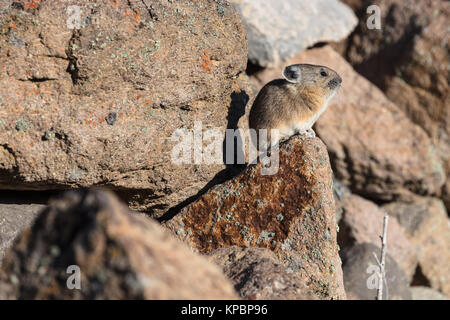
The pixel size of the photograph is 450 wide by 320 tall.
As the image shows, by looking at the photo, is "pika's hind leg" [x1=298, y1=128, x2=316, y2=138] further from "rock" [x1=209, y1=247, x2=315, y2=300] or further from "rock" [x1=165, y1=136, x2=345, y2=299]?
"rock" [x1=209, y1=247, x2=315, y2=300]

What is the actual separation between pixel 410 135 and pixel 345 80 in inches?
54.8

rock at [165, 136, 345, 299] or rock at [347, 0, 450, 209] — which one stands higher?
rock at [347, 0, 450, 209]

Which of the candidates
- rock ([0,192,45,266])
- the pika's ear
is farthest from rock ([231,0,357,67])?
rock ([0,192,45,266])

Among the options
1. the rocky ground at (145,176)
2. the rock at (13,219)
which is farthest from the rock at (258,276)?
the rock at (13,219)

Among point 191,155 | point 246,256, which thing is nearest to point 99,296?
point 246,256

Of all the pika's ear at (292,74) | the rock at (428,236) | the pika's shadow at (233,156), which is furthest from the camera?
the rock at (428,236)

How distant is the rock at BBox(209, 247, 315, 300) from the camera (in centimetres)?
378

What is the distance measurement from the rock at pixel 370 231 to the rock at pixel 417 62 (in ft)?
5.19

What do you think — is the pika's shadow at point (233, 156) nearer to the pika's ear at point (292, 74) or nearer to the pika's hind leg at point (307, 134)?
the pika's ear at point (292, 74)

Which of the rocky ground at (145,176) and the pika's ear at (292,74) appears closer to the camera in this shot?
the rocky ground at (145,176)

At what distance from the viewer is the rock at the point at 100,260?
2684mm

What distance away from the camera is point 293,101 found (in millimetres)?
6656

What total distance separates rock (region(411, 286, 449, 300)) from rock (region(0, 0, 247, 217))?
4.60 m

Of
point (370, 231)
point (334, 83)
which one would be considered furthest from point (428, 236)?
point (334, 83)
